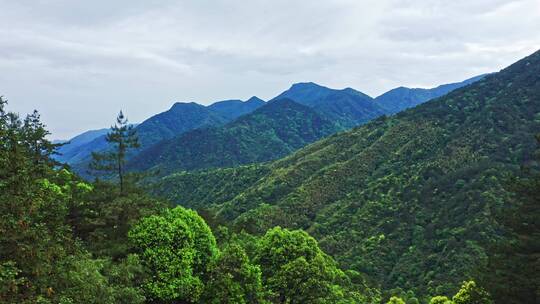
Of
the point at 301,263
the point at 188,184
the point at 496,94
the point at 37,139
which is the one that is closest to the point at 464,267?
the point at 301,263

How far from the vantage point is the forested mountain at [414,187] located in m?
71.1

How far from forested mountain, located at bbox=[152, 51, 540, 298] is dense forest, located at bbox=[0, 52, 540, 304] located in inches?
15.0

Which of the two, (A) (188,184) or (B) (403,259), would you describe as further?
(A) (188,184)

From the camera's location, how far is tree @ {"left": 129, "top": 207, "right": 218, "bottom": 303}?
2552 cm

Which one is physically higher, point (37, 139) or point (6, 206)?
point (37, 139)

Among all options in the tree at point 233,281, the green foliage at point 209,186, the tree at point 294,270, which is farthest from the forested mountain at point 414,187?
the tree at point 233,281

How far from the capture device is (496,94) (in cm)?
12450

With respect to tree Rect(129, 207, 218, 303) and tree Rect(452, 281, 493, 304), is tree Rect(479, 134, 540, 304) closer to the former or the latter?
tree Rect(452, 281, 493, 304)

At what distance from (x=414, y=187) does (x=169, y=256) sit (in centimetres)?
7681

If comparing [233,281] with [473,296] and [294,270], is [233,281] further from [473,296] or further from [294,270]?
[473,296]

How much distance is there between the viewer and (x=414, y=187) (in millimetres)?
93000

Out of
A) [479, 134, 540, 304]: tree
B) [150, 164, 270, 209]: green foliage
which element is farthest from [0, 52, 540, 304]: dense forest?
[150, 164, 270, 209]: green foliage

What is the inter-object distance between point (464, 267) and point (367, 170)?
1922 inches

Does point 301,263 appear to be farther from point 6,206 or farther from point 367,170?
point 367,170
